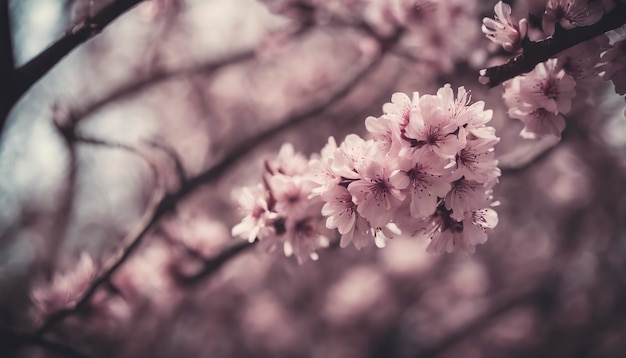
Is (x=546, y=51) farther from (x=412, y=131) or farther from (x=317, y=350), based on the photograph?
(x=317, y=350)

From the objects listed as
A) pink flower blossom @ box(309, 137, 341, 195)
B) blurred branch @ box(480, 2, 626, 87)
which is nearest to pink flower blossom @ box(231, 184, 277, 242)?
pink flower blossom @ box(309, 137, 341, 195)

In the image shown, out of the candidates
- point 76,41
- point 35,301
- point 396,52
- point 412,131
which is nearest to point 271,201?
point 412,131

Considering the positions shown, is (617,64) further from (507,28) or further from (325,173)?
(325,173)

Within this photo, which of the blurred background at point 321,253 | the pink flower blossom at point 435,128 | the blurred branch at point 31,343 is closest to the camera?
the pink flower blossom at point 435,128

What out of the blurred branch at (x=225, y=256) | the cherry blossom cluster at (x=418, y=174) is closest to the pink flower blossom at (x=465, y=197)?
the cherry blossom cluster at (x=418, y=174)

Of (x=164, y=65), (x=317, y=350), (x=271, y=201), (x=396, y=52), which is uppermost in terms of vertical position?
(x=271, y=201)

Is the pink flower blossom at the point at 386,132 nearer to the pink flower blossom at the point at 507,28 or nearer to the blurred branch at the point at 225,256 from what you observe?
the pink flower blossom at the point at 507,28
